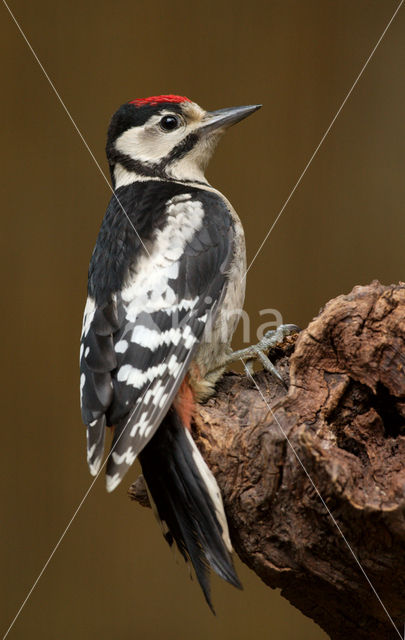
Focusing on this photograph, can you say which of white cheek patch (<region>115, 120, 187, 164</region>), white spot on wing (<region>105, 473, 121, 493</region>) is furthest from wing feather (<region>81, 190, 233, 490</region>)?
white cheek patch (<region>115, 120, 187, 164</region>)

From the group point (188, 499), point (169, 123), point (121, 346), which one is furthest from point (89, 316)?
point (169, 123)

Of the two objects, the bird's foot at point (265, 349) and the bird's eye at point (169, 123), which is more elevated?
the bird's eye at point (169, 123)

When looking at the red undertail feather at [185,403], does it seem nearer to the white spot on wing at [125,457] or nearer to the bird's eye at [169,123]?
the white spot on wing at [125,457]

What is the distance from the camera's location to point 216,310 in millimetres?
1600

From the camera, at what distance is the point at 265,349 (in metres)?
1.54

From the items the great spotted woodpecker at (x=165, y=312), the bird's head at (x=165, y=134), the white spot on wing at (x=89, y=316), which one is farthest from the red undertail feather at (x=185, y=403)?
the bird's head at (x=165, y=134)

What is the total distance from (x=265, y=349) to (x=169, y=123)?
27.3 inches

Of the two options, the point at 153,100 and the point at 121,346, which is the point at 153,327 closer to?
the point at 121,346

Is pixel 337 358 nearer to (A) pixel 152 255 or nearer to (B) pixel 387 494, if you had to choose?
(B) pixel 387 494

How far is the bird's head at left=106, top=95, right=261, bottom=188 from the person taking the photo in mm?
1867

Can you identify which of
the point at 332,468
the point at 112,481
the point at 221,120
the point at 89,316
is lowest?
the point at 332,468

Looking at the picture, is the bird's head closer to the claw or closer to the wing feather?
the wing feather

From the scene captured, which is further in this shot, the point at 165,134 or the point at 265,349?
the point at 165,134

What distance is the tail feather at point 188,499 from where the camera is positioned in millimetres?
1323
